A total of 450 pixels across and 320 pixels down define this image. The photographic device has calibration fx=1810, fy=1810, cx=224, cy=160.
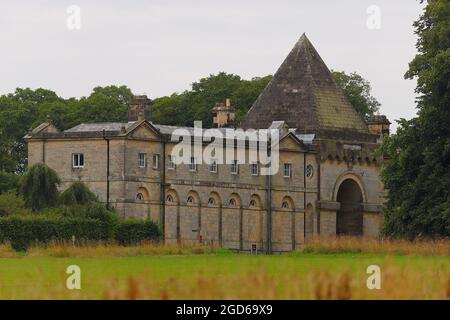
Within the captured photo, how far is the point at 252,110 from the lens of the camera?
10894 centimetres

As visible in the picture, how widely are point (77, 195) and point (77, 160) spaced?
268 inches

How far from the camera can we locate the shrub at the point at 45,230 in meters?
75.3

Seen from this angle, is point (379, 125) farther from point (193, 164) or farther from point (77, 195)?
point (77, 195)

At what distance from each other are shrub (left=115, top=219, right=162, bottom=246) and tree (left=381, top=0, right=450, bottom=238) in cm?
1209

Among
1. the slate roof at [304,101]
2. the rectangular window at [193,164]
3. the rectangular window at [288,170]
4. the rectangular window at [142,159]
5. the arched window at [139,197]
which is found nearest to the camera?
the arched window at [139,197]

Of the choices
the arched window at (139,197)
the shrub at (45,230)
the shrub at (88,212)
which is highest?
the arched window at (139,197)

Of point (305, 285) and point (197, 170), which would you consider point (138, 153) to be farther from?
point (305, 285)

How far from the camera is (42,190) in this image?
8681 centimetres

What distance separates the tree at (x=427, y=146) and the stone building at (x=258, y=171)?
1792 cm

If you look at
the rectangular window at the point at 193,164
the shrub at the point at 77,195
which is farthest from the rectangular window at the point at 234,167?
the shrub at the point at 77,195

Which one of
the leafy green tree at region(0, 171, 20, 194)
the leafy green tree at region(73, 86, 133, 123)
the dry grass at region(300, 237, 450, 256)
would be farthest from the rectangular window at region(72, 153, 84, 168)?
the leafy green tree at region(73, 86, 133, 123)

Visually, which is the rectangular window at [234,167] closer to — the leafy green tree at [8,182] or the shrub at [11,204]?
the leafy green tree at [8,182]

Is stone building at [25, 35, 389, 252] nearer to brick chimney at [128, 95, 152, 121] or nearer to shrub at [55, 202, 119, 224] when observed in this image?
brick chimney at [128, 95, 152, 121]
